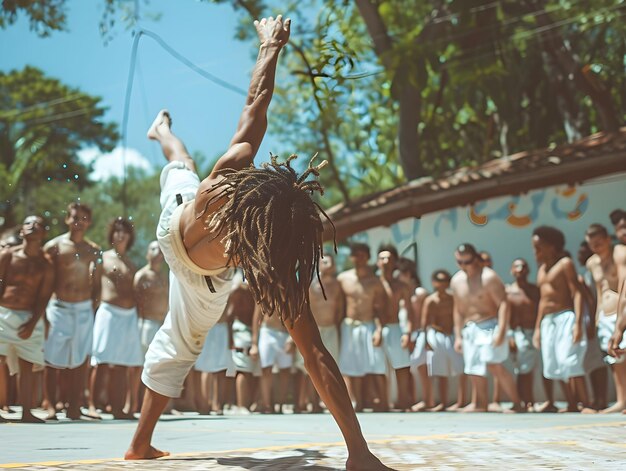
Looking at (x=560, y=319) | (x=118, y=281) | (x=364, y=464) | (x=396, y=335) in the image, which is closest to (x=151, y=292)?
(x=118, y=281)

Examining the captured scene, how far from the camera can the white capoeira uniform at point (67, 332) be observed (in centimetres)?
735

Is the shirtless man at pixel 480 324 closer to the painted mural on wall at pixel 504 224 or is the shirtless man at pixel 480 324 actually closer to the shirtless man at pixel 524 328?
the shirtless man at pixel 524 328

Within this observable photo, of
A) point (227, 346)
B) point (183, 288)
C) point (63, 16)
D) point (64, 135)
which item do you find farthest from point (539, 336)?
point (64, 135)

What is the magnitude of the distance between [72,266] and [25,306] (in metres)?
1.16

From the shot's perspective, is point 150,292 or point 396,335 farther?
point 396,335

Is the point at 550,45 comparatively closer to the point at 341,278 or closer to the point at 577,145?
the point at 577,145

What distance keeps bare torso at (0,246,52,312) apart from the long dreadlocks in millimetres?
2348

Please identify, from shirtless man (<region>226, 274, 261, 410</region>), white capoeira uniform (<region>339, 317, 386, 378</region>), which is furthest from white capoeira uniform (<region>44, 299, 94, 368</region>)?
white capoeira uniform (<region>339, 317, 386, 378</region>)

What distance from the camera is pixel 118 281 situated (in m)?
8.03

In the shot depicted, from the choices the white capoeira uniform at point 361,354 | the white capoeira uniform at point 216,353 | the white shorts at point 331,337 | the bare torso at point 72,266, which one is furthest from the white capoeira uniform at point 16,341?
the white capoeira uniform at point 361,354

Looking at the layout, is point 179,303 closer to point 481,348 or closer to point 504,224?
point 481,348

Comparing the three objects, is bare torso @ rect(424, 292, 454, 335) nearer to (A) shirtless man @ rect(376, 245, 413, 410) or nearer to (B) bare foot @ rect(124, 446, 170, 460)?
(A) shirtless man @ rect(376, 245, 413, 410)

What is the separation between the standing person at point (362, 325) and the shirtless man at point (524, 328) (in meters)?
1.35

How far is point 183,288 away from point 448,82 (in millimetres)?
Answer: 10804
